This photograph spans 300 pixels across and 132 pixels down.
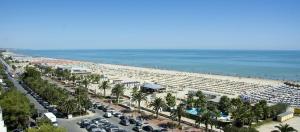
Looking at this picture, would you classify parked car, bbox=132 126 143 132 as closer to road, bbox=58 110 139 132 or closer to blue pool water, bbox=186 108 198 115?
road, bbox=58 110 139 132

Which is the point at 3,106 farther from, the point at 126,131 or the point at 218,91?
the point at 218,91

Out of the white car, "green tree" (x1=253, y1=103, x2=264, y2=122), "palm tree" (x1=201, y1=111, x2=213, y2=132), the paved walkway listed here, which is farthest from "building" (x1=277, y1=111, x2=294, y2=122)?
the white car

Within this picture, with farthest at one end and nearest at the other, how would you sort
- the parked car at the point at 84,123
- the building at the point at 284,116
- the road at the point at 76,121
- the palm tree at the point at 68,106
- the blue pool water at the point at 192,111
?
1. the blue pool water at the point at 192,111
2. the building at the point at 284,116
3. the palm tree at the point at 68,106
4. the parked car at the point at 84,123
5. the road at the point at 76,121

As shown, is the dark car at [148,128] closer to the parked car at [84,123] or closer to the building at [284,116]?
the parked car at [84,123]

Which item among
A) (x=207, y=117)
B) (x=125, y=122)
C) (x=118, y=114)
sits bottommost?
(x=118, y=114)

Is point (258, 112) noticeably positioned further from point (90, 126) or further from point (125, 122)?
point (90, 126)

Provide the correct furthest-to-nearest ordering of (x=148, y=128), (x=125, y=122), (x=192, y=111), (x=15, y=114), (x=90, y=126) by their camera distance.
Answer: (x=192, y=111), (x=125, y=122), (x=90, y=126), (x=148, y=128), (x=15, y=114)

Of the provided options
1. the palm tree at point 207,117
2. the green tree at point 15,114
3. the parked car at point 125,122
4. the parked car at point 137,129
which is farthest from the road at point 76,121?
the palm tree at point 207,117

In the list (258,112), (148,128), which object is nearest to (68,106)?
(148,128)

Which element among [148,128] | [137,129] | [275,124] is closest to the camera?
[137,129]

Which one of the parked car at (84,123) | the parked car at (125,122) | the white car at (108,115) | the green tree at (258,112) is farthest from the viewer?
the white car at (108,115)

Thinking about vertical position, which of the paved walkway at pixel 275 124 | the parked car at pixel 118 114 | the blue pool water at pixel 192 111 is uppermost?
the blue pool water at pixel 192 111
